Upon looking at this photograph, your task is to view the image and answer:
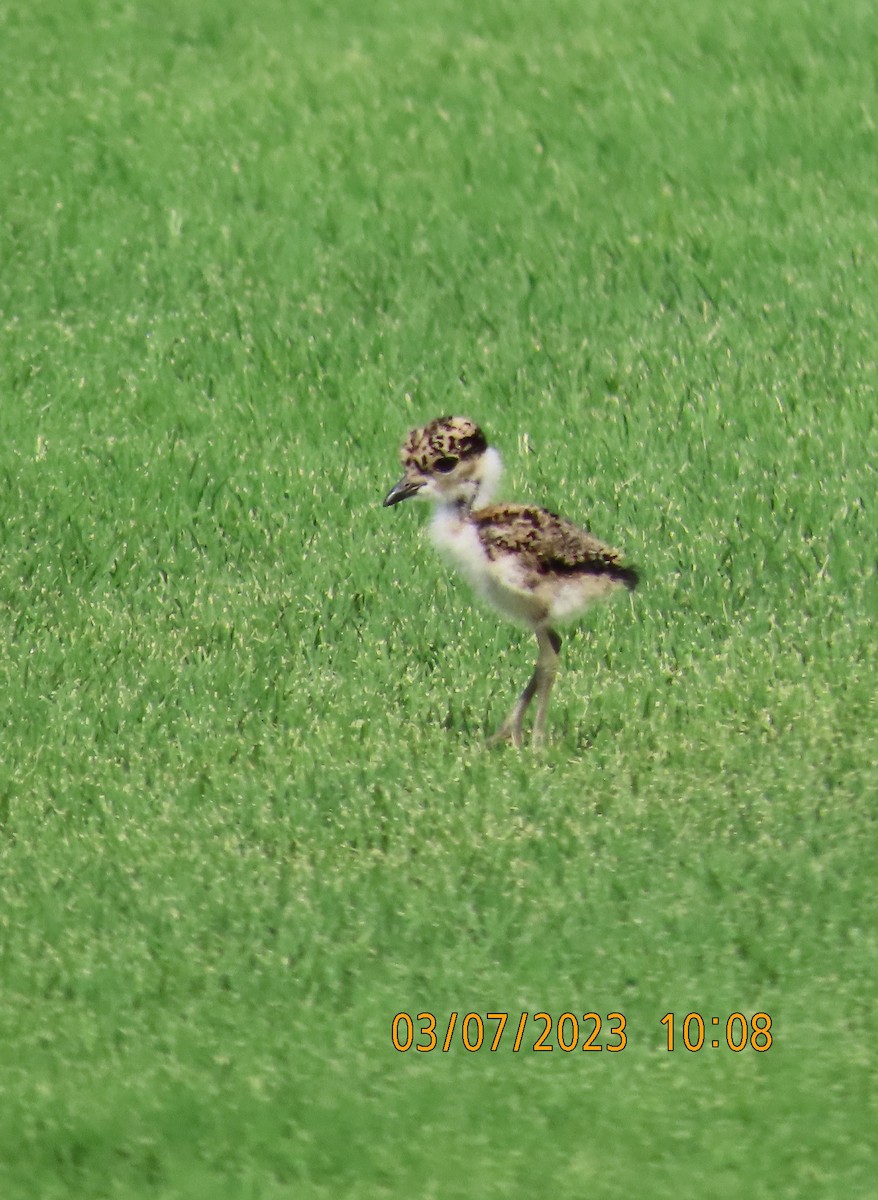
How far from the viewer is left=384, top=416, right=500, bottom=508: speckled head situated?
9281mm

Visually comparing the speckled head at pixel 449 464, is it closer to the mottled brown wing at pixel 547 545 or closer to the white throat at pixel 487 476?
the white throat at pixel 487 476

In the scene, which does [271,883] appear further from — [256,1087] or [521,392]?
[521,392]

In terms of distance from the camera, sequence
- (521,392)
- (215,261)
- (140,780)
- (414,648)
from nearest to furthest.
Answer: (140,780)
(414,648)
(521,392)
(215,261)

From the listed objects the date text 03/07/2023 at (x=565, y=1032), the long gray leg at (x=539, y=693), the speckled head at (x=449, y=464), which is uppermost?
the speckled head at (x=449, y=464)

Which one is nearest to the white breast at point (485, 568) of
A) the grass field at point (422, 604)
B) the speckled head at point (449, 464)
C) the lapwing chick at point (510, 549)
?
the lapwing chick at point (510, 549)

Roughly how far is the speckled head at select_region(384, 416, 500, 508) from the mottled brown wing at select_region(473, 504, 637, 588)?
255 mm

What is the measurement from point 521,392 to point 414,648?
346 centimetres

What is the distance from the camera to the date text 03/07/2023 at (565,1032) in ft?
23.7

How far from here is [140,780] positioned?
357 inches

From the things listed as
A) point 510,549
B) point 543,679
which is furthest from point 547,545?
point 543,679

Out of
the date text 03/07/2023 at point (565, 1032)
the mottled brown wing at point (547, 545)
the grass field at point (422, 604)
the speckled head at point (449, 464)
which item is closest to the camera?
the grass field at point (422, 604)

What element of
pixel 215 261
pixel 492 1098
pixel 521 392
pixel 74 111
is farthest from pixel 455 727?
pixel 74 111

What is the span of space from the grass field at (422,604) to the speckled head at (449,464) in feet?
3.25

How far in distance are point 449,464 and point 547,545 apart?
2.23 feet
